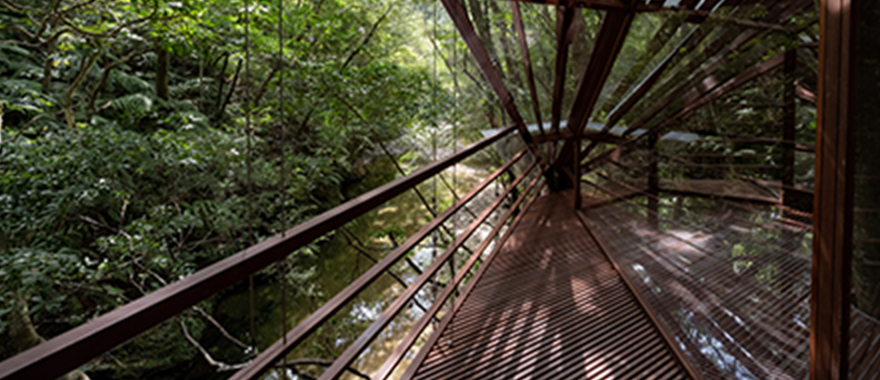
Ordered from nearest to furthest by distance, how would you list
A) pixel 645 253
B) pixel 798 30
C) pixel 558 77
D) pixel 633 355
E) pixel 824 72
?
1. pixel 824 72
2. pixel 798 30
3. pixel 633 355
4. pixel 645 253
5. pixel 558 77

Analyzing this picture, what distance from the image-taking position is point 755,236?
1284mm

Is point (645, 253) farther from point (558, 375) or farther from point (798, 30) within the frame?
point (798, 30)

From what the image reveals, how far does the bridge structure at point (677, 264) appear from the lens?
75 cm

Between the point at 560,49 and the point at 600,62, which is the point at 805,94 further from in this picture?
the point at 560,49

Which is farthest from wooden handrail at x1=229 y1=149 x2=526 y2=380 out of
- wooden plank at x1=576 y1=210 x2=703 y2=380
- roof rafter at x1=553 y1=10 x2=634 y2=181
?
roof rafter at x1=553 y1=10 x2=634 y2=181

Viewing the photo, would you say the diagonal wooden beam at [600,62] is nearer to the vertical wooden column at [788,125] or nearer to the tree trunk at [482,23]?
the vertical wooden column at [788,125]

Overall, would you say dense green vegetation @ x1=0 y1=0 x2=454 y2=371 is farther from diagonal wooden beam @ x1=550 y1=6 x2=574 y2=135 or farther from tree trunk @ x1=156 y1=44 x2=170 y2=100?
diagonal wooden beam @ x1=550 y1=6 x2=574 y2=135

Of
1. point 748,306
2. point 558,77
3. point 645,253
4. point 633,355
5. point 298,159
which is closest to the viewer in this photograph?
point 748,306

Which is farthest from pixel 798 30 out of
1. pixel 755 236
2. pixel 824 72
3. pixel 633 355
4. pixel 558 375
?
pixel 558 375

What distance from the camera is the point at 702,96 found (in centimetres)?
200

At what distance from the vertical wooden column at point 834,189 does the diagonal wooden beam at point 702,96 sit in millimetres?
401

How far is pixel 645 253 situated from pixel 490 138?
1012 mm

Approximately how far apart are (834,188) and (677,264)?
102 cm

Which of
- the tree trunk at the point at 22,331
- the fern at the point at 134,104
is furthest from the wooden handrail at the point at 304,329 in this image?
the fern at the point at 134,104
